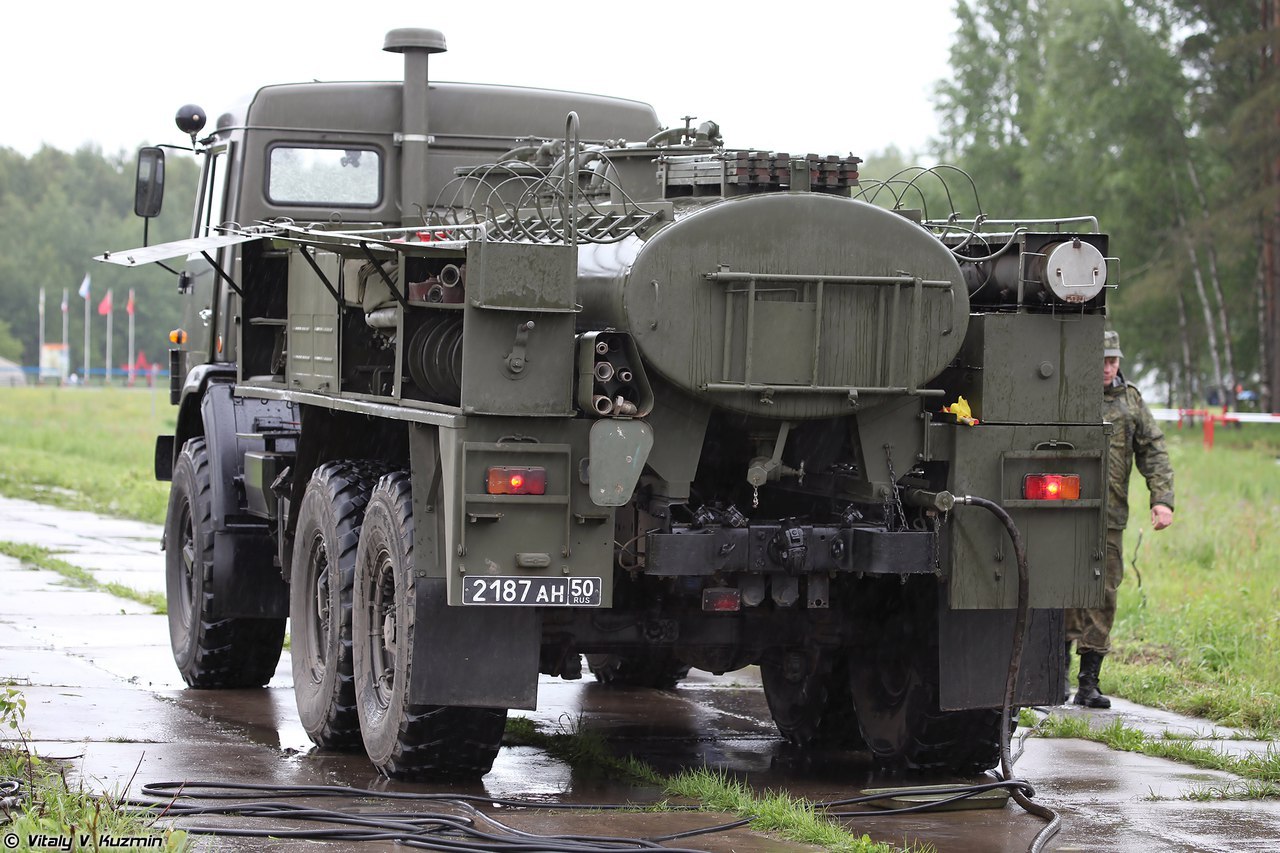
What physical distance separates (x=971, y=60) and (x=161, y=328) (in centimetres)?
5590

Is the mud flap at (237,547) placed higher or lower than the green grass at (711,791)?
higher

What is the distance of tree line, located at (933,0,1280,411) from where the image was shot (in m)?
32.4

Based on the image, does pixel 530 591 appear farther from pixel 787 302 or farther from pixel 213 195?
pixel 213 195

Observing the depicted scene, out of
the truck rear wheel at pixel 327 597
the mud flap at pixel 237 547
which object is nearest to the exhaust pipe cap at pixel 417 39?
the mud flap at pixel 237 547

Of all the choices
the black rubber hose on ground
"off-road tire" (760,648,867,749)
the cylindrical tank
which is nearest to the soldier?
"off-road tire" (760,648,867,749)

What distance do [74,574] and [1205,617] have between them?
25.9 feet

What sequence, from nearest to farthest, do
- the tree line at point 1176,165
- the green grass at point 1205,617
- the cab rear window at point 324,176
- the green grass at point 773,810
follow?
1. the green grass at point 773,810
2. the green grass at point 1205,617
3. the cab rear window at point 324,176
4. the tree line at point 1176,165

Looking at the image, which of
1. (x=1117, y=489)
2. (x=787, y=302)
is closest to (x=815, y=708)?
(x=1117, y=489)

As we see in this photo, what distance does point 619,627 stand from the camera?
6.64 m

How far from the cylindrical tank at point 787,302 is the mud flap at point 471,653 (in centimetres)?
103

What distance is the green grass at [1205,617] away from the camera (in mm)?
8695

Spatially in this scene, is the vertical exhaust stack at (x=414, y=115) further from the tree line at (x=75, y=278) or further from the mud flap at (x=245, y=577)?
the tree line at (x=75, y=278)

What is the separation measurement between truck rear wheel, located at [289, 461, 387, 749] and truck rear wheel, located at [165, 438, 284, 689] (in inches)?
47.2

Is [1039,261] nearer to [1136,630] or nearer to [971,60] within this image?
[1136,630]
